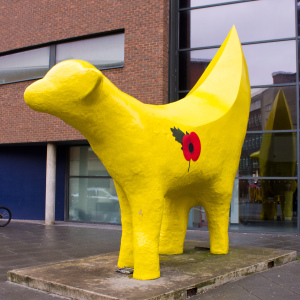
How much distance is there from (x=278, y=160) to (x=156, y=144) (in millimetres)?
6979

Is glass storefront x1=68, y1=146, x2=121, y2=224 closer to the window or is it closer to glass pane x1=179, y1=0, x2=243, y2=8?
the window

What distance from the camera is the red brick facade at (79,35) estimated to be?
1144cm

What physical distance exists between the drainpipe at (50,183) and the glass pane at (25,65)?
8.61 ft

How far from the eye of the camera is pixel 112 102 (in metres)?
4.59

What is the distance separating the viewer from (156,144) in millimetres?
4914

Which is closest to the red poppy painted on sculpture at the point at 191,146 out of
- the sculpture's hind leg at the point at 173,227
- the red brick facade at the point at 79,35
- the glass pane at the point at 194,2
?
the sculpture's hind leg at the point at 173,227

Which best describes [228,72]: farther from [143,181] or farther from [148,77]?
[148,77]

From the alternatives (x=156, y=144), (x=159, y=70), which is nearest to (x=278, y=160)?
(x=159, y=70)

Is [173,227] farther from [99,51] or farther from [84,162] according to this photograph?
[84,162]

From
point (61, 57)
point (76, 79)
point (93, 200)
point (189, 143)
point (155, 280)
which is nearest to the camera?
point (76, 79)

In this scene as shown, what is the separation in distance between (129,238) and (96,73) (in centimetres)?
237

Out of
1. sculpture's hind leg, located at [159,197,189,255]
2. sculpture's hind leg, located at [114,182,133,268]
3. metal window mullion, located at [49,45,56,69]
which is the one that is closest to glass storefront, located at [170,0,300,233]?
metal window mullion, located at [49,45,56,69]

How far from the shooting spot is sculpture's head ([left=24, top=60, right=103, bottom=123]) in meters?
4.23

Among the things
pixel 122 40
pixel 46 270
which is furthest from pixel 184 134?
pixel 122 40
